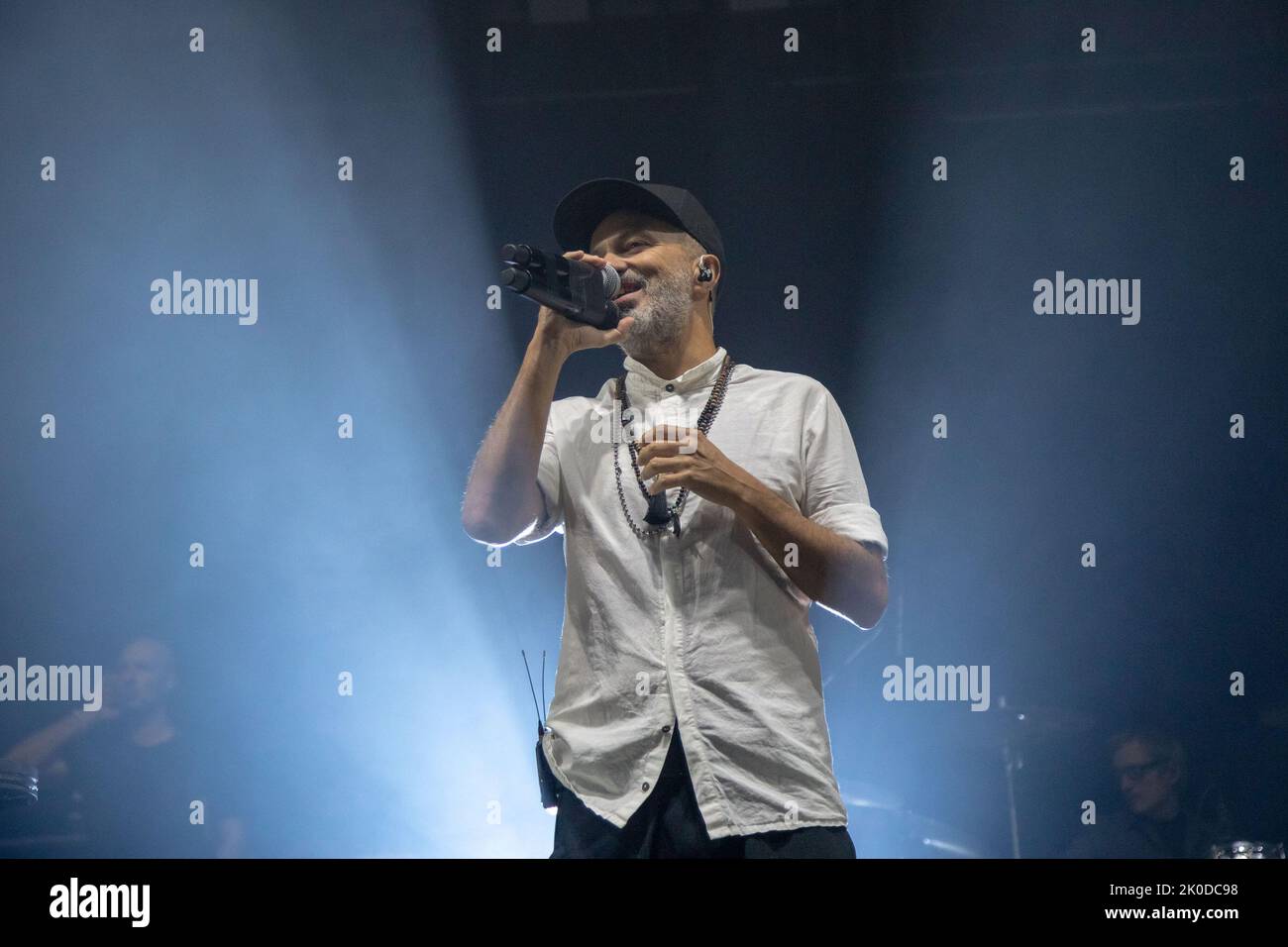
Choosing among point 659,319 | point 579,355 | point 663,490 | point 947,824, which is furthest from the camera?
point 579,355

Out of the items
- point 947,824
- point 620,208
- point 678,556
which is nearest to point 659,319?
point 620,208

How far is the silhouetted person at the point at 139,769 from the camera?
252cm

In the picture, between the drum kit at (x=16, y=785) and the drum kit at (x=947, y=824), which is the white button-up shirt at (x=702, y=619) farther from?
the drum kit at (x=16, y=785)

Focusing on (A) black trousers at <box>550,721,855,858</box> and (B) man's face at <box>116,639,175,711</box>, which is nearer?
(A) black trousers at <box>550,721,855,858</box>

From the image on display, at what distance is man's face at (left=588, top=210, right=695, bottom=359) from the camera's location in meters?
2.09

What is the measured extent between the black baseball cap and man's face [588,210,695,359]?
0.02 m

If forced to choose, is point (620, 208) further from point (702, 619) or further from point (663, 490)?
point (702, 619)

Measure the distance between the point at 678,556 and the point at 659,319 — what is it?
1.27 ft

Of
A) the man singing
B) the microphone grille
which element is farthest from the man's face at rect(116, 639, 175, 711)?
the microphone grille

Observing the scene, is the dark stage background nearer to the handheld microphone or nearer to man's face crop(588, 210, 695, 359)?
man's face crop(588, 210, 695, 359)

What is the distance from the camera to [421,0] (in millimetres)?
2662

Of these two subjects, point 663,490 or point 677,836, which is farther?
point 663,490

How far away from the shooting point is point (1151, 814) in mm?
2408

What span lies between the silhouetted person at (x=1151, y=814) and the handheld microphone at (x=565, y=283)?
128cm
